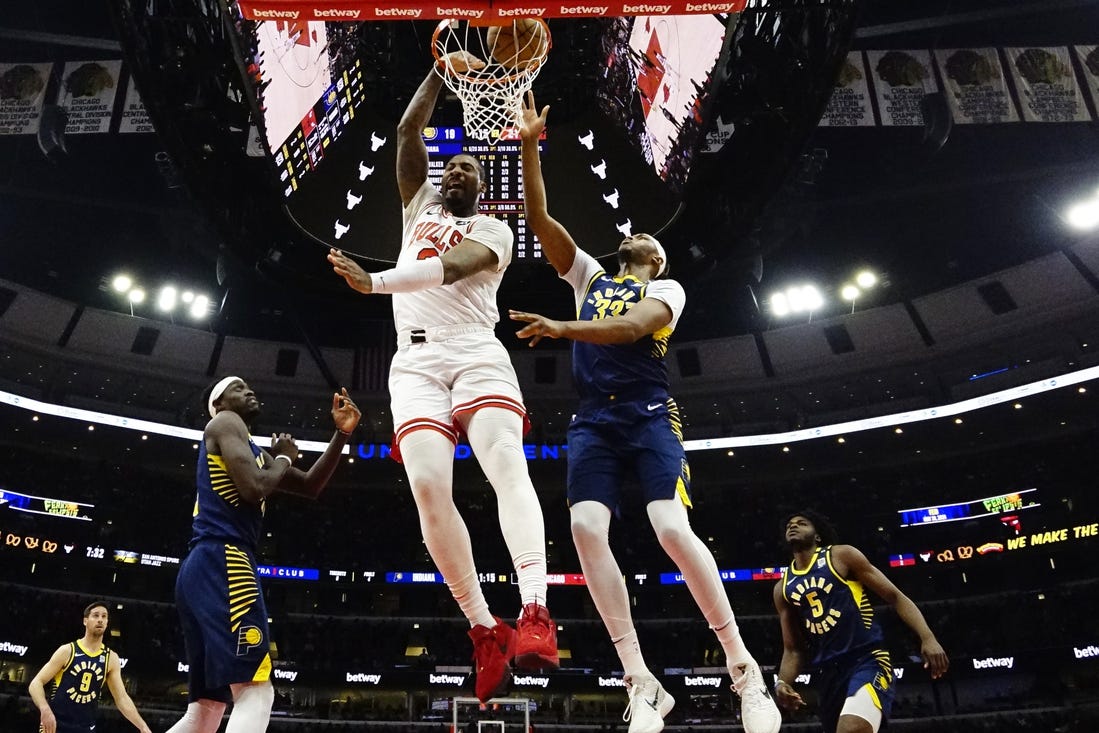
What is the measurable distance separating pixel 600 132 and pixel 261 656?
12.0m

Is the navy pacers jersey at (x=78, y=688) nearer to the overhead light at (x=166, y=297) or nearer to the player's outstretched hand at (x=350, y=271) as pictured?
the player's outstretched hand at (x=350, y=271)

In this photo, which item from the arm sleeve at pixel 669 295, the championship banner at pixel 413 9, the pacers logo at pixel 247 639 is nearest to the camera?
the pacers logo at pixel 247 639

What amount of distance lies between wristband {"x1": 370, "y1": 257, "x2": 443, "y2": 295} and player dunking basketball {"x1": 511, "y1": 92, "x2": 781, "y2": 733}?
0.62m

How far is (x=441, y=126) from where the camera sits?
565 inches

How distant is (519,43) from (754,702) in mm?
4154

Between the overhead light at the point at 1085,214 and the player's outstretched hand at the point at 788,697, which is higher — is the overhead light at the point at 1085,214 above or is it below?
above

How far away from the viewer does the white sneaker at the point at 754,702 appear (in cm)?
393

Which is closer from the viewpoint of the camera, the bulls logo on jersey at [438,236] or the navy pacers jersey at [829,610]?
the bulls logo on jersey at [438,236]

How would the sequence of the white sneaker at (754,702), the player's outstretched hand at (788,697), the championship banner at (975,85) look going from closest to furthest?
1. the white sneaker at (754,702)
2. the player's outstretched hand at (788,697)
3. the championship banner at (975,85)

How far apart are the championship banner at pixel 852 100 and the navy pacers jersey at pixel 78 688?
12.1 meters

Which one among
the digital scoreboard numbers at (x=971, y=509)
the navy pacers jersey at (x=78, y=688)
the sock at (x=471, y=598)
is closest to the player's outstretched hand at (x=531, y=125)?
the sock at (x=471, y=598)

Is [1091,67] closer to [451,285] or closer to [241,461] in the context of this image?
[451,285]

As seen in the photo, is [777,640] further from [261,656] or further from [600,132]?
[261,656]

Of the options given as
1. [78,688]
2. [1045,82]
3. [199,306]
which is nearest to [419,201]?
[78,688]
